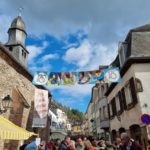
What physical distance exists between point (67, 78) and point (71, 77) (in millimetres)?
289

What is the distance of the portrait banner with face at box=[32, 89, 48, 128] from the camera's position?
13273 millimetres

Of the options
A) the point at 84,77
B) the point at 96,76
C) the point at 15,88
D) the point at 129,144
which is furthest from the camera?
the point at 84,77

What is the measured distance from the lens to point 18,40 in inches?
709

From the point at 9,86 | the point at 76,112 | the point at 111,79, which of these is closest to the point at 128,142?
the point at 111,79

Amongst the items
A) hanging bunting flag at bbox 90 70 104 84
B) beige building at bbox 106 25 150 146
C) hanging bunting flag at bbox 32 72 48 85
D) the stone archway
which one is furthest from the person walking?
hanging bunting flag at bbox 32 72 48 85

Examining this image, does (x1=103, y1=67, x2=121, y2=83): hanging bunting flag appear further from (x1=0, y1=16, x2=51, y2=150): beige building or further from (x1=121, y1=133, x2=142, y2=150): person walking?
(x1=121, y1=133, x2=142, y2=150): person walking

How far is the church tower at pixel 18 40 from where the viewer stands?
17359 mm

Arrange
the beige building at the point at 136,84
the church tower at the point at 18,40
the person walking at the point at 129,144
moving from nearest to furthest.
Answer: the person walking at the point at 129,144 < the beige building at the point at 136,84 < the church tower at the point at 18,40

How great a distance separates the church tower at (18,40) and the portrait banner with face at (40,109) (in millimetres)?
5068

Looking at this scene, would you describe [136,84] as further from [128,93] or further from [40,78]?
[40,78]

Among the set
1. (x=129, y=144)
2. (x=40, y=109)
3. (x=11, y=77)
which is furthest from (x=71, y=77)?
(x=129, y=144)

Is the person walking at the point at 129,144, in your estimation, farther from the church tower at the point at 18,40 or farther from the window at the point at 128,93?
the church tower at the point at 18,40

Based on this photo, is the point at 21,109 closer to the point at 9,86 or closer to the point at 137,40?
the point at 9,86

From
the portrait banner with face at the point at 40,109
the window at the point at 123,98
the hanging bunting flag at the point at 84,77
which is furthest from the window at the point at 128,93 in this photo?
the portrait banner with face at the point at 40,109
